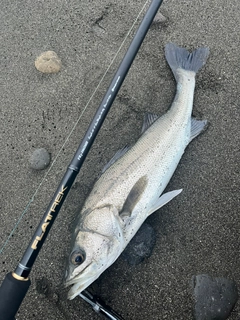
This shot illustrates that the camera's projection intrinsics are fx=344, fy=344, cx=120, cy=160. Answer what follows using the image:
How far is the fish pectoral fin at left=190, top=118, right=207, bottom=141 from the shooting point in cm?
302

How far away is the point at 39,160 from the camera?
3.10m

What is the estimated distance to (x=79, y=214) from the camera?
8.84 feet

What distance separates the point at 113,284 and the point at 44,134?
1462 millimetres

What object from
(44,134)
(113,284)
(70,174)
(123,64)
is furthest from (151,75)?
(113,284)

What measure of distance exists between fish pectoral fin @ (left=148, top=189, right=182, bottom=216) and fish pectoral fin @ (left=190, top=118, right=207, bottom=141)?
21.3 inches

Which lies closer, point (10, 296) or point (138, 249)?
point (10, 296)

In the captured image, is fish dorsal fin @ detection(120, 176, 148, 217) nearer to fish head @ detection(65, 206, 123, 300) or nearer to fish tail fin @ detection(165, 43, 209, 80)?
fish head @ detection(65, 206, 123, 300)

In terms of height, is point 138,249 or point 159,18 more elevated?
point 159,18

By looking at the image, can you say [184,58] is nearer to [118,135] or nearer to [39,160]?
[118,135]

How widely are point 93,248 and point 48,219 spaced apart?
414 millimetres

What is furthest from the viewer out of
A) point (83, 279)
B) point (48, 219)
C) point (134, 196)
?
point (134, 196)

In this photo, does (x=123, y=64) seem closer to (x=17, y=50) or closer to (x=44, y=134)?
(x=44, y=134)

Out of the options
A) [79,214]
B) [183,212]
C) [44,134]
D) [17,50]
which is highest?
[17,50]

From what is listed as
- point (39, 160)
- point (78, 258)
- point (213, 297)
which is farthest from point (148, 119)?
point (213, 297)
